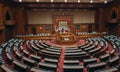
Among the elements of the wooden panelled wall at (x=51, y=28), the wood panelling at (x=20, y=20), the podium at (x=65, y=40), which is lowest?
the podium at (x=65, y=40)

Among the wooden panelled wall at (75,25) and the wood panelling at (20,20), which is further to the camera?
the wood panelling at (20,20)

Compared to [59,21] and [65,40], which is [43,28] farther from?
[65,40]

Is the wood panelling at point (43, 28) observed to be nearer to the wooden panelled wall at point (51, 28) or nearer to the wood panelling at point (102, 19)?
the wooden panelled wall at point (51, 28)

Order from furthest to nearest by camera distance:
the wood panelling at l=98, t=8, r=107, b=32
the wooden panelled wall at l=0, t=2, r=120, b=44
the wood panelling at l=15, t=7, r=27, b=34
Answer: the wood panelling at l=98, t=8, r=107, b=32, the wood panelling at l=15, t=7, r=27, b=34, the wooden panelled wall at l=0, t=2, r=120, b=44

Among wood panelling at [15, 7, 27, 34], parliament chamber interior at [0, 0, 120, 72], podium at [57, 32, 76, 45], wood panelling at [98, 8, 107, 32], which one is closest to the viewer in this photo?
podium at [57, 32, 76, 45]

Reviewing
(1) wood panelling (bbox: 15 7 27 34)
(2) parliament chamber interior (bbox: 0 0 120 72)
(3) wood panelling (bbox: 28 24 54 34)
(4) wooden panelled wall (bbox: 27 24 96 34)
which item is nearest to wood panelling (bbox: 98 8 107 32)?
(2) parliament chamber interior (bbox: 0 0 120 72)

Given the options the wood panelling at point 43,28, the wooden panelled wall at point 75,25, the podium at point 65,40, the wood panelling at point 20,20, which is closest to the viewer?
the podium at point 65,40

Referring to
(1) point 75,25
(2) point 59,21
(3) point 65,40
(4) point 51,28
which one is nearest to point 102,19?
(1) point 75,25

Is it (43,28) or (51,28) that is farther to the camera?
(51,28)

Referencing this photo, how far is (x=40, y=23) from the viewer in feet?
80.5

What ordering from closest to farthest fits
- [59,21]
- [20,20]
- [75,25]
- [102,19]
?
[20,20] → [102,19] → [59,21] → [75,25]

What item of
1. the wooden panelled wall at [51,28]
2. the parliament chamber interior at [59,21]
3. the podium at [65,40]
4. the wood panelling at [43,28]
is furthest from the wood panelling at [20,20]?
the podium at [65,40]

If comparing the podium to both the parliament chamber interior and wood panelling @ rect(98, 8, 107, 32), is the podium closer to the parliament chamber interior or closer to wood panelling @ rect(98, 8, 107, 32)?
the parliament chamber interior

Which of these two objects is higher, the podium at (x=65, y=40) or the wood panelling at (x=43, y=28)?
the wood panelling at (x=43, y=28)
